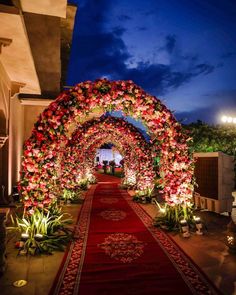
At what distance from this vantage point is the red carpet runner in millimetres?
3439

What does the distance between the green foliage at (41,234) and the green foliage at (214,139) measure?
15.2ft

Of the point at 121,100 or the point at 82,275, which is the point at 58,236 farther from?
the point at 121,100

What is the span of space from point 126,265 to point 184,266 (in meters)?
0.81

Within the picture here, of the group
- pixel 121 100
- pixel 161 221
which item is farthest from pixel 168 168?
pixel 121 100

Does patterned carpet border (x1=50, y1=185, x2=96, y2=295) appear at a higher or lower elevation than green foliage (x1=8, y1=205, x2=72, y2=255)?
lower

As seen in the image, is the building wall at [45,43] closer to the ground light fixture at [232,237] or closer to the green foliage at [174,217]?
the green foliage at [174,217]

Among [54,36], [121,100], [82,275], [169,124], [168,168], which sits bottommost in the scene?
[82,275]

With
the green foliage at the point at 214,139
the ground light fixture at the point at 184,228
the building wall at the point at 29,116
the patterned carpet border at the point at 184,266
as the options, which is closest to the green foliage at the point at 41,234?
the patterned carpet border at the point at 184,266

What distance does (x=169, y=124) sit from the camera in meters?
6.36

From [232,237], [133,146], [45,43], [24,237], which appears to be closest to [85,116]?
[24,237]

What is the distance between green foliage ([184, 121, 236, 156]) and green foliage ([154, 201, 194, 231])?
97.4 inches

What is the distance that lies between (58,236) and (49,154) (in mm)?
1476

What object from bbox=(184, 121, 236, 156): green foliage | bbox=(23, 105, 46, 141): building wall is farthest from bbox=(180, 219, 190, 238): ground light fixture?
bbox=(23, 105, 46, 141): building wall

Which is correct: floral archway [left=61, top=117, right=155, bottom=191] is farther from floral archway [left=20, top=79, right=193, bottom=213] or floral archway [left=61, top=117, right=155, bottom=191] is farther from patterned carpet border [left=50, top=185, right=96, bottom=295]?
patterned carpet border [left=50, top=185, right=96, bottom=295]
